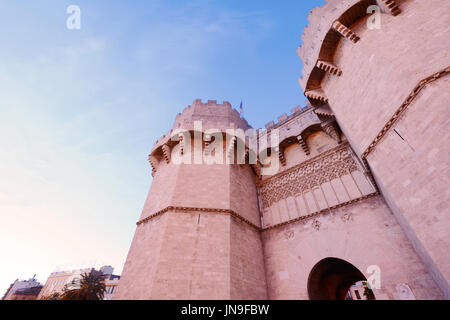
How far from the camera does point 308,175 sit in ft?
31.4

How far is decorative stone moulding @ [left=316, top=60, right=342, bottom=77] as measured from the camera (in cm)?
771

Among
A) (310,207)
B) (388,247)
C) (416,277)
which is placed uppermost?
(310,207)

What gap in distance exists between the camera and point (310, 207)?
8734 millimetres

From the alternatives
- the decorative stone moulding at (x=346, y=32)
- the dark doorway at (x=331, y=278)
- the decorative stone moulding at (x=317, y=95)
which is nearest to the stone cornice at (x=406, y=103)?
the decorative stone moulding at (x=346, y=32)

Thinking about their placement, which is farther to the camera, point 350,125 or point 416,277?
point 350,125

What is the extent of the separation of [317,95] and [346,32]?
92.5 inches

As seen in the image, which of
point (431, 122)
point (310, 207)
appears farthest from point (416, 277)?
point (431, 122)

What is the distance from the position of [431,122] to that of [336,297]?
9315 mm

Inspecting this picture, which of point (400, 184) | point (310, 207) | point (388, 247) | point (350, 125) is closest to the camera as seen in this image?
point (400, 184)

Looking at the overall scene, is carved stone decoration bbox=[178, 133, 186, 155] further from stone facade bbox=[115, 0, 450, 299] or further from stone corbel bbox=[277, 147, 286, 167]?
stone corbel bbox=[277, 147, 286, 167]

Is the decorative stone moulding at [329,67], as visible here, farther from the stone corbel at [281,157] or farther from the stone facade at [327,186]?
the stone corbel at [281,157]

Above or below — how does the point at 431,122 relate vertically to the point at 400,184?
above

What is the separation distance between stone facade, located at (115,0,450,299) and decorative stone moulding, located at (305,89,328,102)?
0.07 metres
